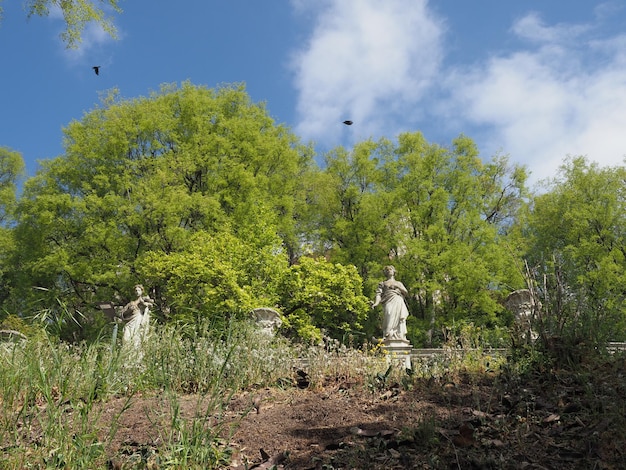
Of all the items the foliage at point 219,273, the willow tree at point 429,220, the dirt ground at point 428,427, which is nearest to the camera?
the dirt ground at point 428,427

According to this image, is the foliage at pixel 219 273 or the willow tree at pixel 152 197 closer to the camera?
the foliage at pixel 219 273

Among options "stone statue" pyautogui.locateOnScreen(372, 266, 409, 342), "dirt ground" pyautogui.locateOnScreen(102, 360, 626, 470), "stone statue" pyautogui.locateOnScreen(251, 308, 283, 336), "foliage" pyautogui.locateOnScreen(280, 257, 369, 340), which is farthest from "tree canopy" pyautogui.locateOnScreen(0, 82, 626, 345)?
"dirt ground" pyautogui.locateOnScreen(102, 360, 626, 470)

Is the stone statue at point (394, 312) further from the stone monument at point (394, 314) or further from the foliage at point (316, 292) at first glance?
the foliage at point (316, 292)

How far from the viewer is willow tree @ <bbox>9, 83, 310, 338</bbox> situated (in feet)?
59.2

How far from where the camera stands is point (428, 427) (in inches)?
137

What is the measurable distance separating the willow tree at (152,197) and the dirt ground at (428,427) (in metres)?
11.9

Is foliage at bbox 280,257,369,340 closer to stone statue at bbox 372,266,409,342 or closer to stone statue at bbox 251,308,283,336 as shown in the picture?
stone statue at bbox 251,308,283,336

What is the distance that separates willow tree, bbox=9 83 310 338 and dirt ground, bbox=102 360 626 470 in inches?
469

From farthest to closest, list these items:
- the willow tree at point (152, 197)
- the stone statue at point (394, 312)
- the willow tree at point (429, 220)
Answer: the willow tree at point (429, 220)
the willow tree at point (152, 197)
the stone statue at point (394, 312)

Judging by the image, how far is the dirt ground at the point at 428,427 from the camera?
10.6 feet

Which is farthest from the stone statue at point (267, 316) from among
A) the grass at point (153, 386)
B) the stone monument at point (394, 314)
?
the grass at point (153, 386)

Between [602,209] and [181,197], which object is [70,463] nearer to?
[181,197]

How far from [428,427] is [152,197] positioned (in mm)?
15994

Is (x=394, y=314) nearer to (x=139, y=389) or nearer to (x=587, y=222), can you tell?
(x=139, y=389)
